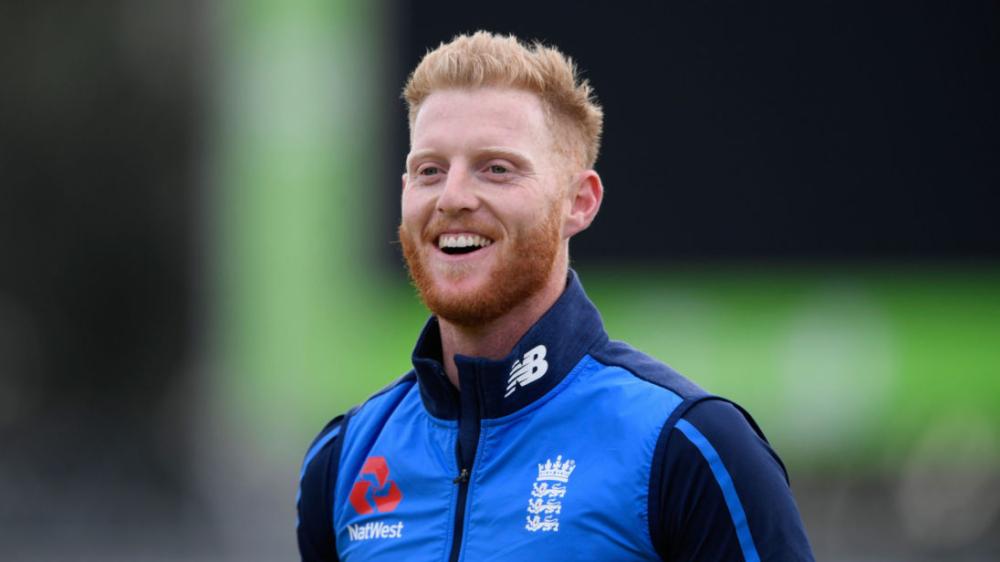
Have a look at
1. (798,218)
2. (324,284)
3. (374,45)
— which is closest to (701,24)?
(798,218)

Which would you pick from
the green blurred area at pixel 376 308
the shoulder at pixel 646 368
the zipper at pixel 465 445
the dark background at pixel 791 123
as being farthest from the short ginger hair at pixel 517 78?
the green blurred area at pixel 376 308

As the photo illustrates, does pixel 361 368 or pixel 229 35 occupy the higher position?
pixel 229 35

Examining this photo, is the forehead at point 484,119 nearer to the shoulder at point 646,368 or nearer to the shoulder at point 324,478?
the shoulder at point 646,368

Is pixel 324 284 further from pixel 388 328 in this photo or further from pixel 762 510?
pixel 762 510

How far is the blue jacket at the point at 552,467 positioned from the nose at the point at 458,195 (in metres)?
0.27

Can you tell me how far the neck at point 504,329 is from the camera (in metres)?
3.10

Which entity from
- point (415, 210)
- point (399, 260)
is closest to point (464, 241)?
point (415, 210)

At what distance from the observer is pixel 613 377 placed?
10.0 feet

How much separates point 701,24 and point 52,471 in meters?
5.71

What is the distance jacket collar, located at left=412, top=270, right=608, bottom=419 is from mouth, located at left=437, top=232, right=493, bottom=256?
0.61ft

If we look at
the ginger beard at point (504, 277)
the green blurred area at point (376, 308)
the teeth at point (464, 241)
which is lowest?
the green blurred area at point (376, 308)

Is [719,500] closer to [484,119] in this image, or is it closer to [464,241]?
[464,241]

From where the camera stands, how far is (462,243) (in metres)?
3.04

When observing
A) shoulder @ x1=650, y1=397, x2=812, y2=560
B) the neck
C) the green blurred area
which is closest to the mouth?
the neck
